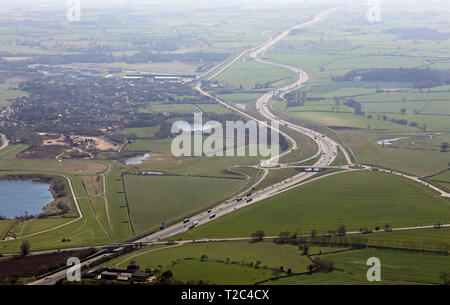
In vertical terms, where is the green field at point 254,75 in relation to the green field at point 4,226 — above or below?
above

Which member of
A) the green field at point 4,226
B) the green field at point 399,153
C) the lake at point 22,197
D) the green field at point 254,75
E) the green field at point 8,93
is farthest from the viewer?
the green field at point 254,75

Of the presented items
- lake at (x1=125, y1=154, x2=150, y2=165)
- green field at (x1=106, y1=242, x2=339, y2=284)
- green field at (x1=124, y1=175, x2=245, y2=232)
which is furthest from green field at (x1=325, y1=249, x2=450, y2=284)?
lake at (x1=125, y1=154, x2=150, y2=165)

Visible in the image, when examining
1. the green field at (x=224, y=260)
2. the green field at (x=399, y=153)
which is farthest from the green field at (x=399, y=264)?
the green field at (x=399, y=153)

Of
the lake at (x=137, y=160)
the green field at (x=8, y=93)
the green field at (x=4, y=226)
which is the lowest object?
the green field at (x=4, y=226)

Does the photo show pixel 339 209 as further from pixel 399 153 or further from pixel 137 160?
pixel 137 160

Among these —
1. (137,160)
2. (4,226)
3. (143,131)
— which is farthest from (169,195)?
(143,131)

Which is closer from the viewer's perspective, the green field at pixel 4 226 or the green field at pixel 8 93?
the green field at pixel 4 226

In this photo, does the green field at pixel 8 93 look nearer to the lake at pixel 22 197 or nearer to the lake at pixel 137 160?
the lake at pixel 137 160
